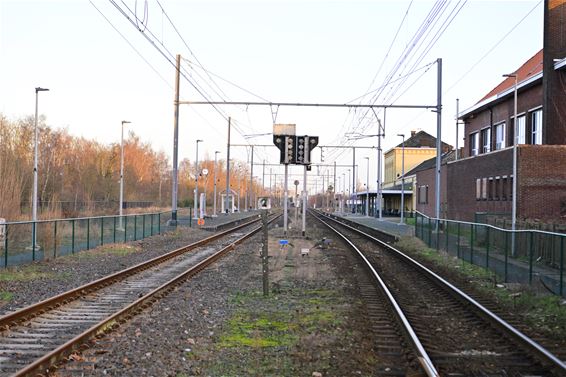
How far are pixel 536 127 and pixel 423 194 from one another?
23772 millimetres

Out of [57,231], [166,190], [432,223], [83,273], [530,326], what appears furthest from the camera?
[166,190]

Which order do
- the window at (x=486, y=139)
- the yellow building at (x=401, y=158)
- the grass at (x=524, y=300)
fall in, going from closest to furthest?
the grass at (x=524, y=300)
the window at (x=486, y=139)
the yellow building at (x=401, y=158)

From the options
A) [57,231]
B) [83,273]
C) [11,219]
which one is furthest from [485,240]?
[11,219]

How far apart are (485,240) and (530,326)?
8.66 meters

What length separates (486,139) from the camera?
45.1 meters

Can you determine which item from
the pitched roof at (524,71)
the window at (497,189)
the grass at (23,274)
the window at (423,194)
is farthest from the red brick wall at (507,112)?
the grass at (23,274)

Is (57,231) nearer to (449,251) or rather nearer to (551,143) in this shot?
(449,251)

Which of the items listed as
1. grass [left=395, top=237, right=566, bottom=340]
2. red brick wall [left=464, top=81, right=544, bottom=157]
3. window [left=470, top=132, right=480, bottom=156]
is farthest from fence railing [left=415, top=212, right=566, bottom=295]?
window [left=470, top=132, right=480, bottom=156]

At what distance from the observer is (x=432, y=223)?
95.7 feet

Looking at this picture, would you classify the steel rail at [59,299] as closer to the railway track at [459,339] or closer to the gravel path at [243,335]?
the gravel path at [243,335]

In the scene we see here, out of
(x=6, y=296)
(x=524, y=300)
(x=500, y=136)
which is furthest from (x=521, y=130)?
(x=6, y=296)

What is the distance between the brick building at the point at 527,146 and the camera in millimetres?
31875

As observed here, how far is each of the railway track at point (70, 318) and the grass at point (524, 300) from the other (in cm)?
742

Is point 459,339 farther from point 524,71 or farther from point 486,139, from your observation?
point 524,71
